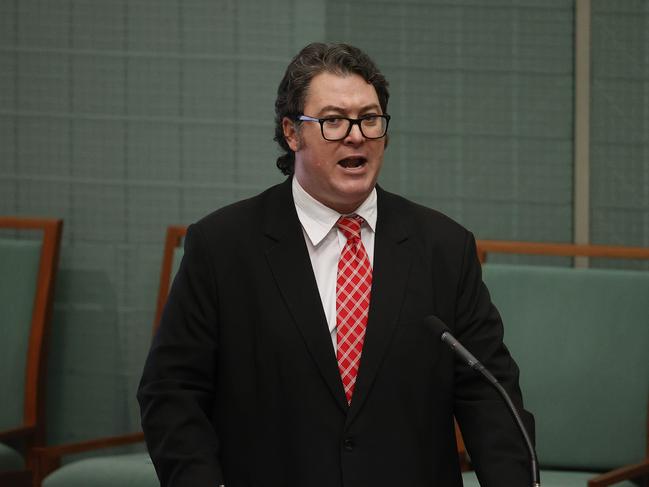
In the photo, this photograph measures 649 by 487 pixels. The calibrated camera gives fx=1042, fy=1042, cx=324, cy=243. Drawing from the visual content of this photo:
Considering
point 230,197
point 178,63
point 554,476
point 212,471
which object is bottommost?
point 554,476

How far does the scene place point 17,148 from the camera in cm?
344

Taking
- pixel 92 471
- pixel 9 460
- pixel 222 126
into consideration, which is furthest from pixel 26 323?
pixel 222 126

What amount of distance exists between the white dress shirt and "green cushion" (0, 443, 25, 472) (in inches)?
54.7

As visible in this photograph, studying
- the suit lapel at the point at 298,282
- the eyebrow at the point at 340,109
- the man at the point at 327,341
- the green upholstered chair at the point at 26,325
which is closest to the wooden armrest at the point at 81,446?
the green upholstered chair at the point at 26,325

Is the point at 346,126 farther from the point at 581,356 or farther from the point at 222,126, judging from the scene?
the point at 222,126

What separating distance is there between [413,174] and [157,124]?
2.79ft

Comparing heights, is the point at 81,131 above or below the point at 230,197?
above

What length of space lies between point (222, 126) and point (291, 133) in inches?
58.0

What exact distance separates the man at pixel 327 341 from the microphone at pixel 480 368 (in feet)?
0.41

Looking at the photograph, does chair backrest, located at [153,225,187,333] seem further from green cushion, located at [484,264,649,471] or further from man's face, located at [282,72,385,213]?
man's face, located at [282,72,385,213]

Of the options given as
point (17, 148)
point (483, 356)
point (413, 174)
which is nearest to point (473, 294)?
point (483, 356)

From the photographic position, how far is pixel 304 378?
5.84 feet

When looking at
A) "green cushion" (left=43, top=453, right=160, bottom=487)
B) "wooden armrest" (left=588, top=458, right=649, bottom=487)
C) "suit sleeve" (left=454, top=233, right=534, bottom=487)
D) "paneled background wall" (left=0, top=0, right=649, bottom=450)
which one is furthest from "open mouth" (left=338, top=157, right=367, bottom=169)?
"paneled background wall" (left=0, top=0, right=649, bottom=450)

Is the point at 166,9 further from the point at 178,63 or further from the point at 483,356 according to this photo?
the point at 483,356
